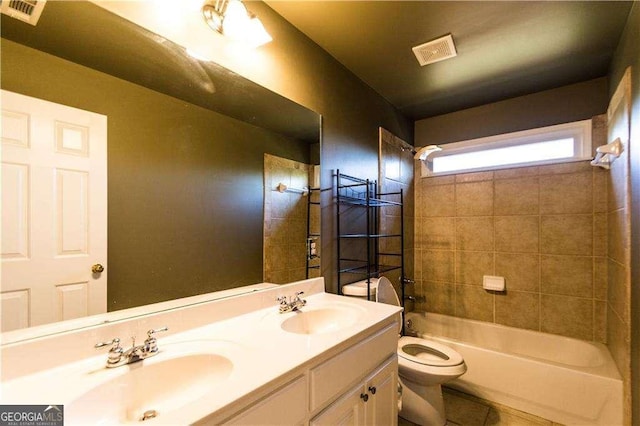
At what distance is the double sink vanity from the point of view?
2.26 feet

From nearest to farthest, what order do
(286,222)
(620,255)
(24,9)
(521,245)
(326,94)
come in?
(24,9)
(286,222)
(620,255)
(326,94)
(521,245)

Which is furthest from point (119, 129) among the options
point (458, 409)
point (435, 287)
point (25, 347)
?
point (435, 287)

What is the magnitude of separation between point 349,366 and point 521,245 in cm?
220

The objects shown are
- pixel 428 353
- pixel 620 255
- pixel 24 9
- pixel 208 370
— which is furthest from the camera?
pixel 428 353

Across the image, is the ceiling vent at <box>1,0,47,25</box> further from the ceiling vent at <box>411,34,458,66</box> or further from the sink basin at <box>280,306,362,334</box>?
the ceiling vent at <box>411,34,458,66</box>

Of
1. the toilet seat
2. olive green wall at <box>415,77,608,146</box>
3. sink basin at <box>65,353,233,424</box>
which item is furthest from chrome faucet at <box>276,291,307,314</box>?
olive green wall at <box>415,77,608,146</box>

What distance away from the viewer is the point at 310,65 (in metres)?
1.76

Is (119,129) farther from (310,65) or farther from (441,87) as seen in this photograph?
(441,87)

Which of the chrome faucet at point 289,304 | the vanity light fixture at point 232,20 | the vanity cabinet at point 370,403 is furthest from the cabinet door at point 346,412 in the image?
the vanity light fixture at point 232,20

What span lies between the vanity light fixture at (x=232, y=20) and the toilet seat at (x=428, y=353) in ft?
6.79

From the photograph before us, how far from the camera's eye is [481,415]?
1.93m

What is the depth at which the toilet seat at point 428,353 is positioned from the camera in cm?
178

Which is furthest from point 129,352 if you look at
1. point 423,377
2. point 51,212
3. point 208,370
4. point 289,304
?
point 423,377

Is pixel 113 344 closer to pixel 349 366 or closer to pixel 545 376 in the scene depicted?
pixel 349 366
